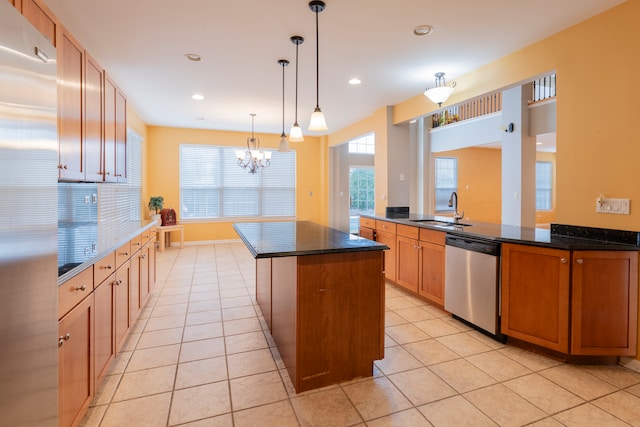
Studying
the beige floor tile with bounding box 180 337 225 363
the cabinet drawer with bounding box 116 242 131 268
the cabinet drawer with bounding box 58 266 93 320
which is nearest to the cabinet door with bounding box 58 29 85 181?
the cabinet drawer with bounding box 116 242 131 268

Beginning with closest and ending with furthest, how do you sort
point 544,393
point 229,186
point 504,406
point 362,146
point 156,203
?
point 504,406 < point 544,393 < point 156,203 < point 229,186 < point 362,146

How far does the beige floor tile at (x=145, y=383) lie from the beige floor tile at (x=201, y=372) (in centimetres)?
6

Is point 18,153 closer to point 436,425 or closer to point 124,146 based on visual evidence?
point 436,425

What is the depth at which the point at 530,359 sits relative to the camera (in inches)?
97.2

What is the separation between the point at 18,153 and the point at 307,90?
12.7 feet

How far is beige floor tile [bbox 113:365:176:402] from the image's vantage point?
203cm

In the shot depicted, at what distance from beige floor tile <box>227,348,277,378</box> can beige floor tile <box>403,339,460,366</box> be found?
110cm

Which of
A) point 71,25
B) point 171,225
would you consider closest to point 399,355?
point 71,25

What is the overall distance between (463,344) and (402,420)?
1169 mm

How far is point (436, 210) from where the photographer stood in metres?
8.89

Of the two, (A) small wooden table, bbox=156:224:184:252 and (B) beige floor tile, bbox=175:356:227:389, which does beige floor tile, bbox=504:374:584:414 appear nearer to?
(B) beige floor tile, bbox=175:356:227:389

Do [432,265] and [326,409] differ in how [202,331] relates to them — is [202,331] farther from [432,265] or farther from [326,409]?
[432,265]

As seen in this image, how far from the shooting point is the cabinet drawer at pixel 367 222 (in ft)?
15.4

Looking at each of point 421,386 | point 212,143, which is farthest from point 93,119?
point 212,143
